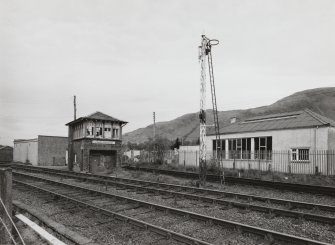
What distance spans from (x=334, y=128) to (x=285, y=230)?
17.3 m

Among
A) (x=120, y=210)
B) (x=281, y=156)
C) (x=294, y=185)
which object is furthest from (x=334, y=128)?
(x=120, y=210)

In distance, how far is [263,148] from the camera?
980 inches

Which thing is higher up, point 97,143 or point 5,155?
point 97,143

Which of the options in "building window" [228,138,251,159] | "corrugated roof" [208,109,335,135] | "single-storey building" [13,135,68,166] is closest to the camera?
"corrugated roof" [208,109,335,135]

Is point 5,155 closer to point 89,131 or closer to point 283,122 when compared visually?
point 89,131

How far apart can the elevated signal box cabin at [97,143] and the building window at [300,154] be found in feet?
55.3

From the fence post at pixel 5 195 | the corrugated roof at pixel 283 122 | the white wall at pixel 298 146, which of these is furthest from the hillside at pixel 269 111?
the fence post at pixel 5 195

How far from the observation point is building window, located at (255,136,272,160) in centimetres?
2405

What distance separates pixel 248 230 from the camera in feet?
23.7

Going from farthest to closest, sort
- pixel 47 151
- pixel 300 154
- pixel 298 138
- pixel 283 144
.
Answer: pixel 47 151 → pixel 283 144 → pixel 298 138 → pixel 300 154

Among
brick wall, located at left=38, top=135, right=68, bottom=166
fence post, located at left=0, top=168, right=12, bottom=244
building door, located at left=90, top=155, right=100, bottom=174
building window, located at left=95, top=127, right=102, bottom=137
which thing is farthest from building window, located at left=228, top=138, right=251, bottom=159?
brick wall, located at left=38, top=135, right=68, bottom=166

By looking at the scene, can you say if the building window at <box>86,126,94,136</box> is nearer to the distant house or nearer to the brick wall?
the brick wall

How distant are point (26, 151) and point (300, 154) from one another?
43.8m

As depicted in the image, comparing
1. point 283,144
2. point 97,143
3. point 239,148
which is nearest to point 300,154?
point 283,144
